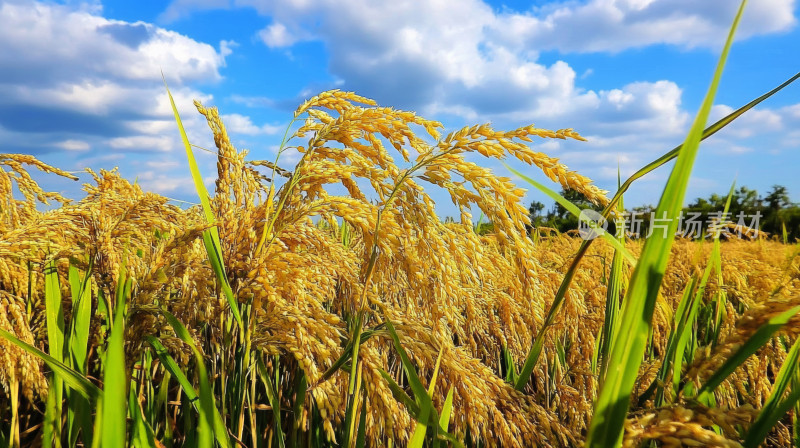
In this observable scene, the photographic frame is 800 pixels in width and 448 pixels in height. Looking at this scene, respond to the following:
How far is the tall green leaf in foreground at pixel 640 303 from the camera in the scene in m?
0.66

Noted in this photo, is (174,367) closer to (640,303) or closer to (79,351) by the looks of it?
(79,351)

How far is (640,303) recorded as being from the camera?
674 millimetres

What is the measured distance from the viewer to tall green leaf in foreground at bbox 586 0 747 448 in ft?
2.15

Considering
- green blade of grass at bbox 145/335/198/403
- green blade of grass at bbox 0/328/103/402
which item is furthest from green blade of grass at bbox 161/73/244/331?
green blade of grass at bbox 0/328/103/402

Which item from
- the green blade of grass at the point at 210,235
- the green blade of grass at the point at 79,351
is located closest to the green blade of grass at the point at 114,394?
the green blade of grass at the point at 210,235

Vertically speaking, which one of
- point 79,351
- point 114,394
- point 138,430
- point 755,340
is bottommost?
point 138,430

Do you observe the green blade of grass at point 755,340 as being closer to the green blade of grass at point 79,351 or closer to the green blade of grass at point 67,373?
the green blade of grass at point 67,373

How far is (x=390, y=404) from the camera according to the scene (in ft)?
4.19

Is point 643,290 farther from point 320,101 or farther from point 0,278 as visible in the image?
point 0,278

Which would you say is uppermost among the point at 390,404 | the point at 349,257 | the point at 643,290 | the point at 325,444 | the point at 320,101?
the point at 320,101

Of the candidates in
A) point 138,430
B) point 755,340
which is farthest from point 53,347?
point 755,340

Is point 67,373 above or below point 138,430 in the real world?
above

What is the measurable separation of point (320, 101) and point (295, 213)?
0.45m

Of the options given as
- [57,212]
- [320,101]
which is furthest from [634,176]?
[57,212]
